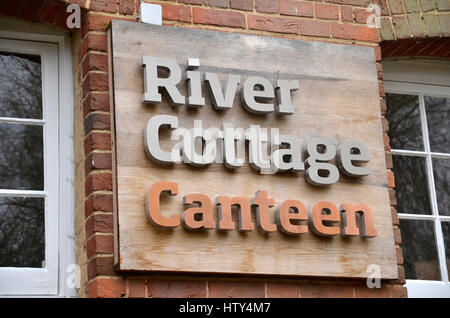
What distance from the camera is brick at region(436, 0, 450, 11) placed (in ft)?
15.1

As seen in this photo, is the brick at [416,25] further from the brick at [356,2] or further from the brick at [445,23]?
the brick at [356,2]

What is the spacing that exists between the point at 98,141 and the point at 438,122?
6.66 ft

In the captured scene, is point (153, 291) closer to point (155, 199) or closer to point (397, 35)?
point (155, 199)

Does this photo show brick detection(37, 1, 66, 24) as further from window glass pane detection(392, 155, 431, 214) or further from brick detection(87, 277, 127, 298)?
window glass pane detection(392, 155, 431, 214)

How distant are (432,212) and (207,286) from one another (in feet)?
4.97

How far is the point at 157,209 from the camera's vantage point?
362cm

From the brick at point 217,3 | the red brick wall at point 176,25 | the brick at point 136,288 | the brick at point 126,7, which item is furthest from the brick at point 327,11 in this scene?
the brick at point 136,288

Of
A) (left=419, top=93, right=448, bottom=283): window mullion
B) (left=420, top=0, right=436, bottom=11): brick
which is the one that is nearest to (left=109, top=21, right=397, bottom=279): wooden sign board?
(left=420, top=0, right=436, bottom=11): brick

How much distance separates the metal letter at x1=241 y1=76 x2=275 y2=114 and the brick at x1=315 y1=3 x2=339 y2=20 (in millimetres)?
539

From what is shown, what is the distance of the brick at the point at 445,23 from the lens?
4.54m

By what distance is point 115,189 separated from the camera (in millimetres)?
3643

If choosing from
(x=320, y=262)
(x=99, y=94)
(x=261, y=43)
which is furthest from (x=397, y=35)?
(x=99, y=94)

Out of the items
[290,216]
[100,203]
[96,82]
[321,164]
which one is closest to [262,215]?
[290,216]

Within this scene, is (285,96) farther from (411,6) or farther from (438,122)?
(438,122)
